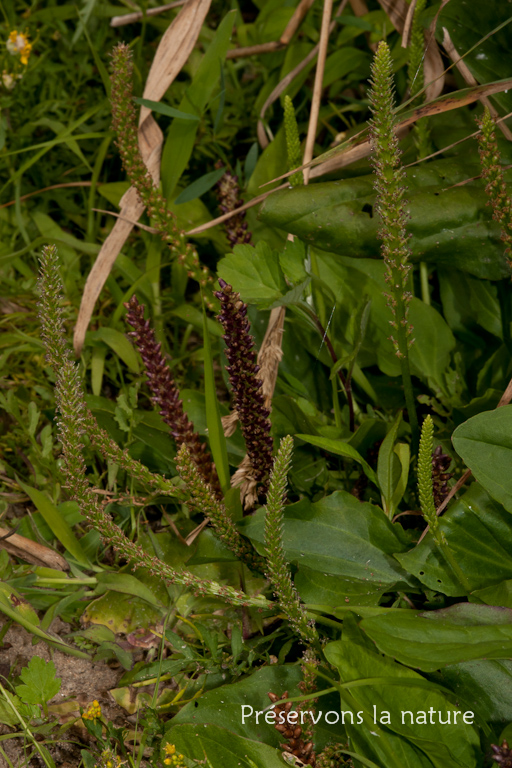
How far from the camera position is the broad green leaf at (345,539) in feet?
5.11

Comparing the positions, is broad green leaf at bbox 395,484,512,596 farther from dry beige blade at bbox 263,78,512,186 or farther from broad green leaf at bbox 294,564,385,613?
dry beige blade at bbox 263,78,512,186

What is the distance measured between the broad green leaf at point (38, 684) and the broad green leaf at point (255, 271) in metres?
0.99

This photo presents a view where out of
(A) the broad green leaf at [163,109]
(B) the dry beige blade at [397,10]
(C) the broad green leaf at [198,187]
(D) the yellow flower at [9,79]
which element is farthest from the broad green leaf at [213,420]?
(D) the yellow flower at [9,79]

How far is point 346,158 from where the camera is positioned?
6.73 ft

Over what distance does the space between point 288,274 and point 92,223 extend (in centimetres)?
107

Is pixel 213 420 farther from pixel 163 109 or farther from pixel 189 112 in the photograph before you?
pixel 189 112

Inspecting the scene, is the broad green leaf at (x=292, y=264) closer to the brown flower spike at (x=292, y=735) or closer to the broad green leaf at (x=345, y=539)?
the broad green leaf at (x=345, y=539)

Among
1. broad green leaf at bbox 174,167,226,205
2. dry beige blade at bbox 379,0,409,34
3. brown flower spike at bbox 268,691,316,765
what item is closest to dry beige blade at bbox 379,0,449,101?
dry beige blade at bbox 379,0,409,34

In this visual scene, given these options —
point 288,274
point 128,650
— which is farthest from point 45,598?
point 288,274

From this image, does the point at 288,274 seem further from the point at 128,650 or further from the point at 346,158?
the point at 128,650

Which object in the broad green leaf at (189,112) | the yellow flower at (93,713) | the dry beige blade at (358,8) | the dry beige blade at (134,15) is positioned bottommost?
the yellow flower at (93,713)

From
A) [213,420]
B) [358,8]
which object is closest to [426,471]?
[213,420]

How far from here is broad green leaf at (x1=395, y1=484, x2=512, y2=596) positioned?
4.98 ft

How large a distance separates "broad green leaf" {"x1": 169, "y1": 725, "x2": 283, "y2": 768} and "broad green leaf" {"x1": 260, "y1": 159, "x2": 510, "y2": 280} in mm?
1227
